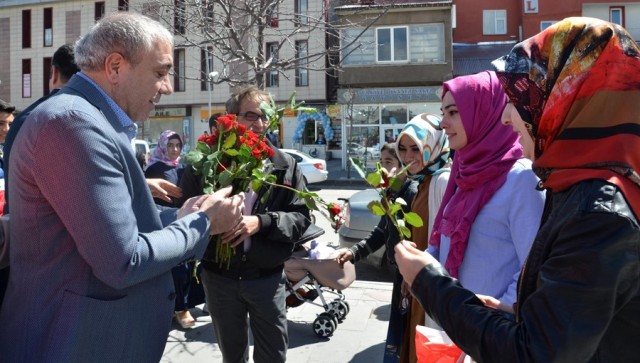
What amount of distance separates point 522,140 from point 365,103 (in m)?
22.1

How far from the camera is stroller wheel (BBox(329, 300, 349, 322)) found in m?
4.75

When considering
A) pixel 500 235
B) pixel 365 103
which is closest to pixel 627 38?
pixel 500 235

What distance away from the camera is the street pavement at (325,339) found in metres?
4.25

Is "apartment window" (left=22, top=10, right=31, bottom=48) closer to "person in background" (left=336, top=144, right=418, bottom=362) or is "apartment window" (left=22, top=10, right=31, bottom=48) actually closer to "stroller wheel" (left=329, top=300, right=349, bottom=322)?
"stroller wheel" (left=329, top=300, right=349, bottom=322)

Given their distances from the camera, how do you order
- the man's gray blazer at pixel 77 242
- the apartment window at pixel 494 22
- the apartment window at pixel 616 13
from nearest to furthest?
1. the man's gray blazer at pixel 77 242
2. the apartment window at pixel 616 13
3. the apartment window at pixel 494 22

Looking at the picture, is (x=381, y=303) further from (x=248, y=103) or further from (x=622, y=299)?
(x=622, y=299)

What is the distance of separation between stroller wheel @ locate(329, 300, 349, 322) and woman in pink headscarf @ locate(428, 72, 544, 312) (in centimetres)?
246

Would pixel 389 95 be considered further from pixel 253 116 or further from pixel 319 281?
pixel 253 116

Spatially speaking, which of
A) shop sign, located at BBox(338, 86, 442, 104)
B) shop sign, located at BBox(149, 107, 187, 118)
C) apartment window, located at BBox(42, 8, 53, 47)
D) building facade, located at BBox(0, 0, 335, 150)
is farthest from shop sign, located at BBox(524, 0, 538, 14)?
apartment window, located at BBox(42, 8, 53, 47)

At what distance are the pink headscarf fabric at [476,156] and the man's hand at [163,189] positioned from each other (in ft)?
4.73

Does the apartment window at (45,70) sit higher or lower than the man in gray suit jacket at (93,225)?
higher

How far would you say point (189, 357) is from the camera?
4.23 metres

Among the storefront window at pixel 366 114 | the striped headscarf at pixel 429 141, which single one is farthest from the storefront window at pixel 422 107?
the striped headscarf at pixel 429 141

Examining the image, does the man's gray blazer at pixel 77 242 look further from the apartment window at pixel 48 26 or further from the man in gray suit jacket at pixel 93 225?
the apartment window at pixel 48 26
